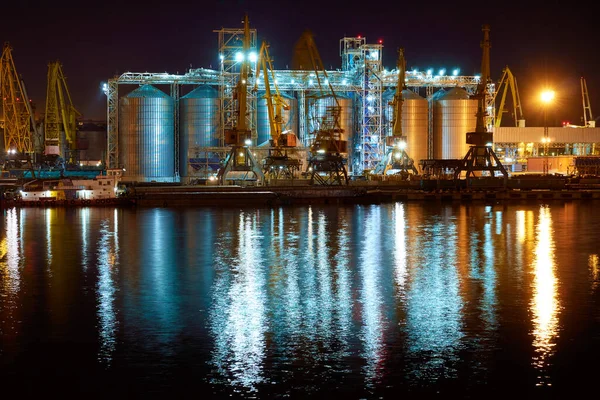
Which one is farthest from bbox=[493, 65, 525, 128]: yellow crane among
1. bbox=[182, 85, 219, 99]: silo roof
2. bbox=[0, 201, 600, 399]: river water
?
bbox=[0, 201, 600, 399]: river water

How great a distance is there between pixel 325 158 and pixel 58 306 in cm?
6369

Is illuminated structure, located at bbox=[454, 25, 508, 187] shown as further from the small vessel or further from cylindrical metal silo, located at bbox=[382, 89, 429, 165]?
the small vessel

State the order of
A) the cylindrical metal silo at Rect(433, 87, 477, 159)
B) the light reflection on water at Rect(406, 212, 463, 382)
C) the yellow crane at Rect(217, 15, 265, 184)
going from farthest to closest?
1. the cylindrical metal silo at Rect(433, 87, 477, 159)
2. the yellow crane at Rect(217, 15, 265, 184)
3. the light reflection on water at Rect(406, 212, 463, 382)

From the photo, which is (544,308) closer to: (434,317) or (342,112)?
(434,317)

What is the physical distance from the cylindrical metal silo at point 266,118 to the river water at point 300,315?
2272 inches

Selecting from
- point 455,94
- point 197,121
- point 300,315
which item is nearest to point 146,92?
point 197,121

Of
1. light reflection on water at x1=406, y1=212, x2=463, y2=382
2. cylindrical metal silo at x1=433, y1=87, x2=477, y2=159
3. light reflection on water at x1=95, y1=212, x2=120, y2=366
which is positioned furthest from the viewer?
cylindrical metal silo at x1=433, y1=87, x2=477, y2=159

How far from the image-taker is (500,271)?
105ft

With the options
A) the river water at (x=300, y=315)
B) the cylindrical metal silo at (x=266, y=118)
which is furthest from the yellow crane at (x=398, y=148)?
the river water at (x=300, y=315)

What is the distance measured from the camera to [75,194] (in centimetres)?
7469

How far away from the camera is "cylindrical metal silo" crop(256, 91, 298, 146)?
10175cm

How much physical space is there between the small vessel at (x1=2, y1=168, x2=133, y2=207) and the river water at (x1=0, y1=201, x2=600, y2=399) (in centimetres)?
2881

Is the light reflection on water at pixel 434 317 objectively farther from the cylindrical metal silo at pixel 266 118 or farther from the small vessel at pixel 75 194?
the cylindrical metal silo at pixel 266 118

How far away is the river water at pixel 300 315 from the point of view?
17.9m
